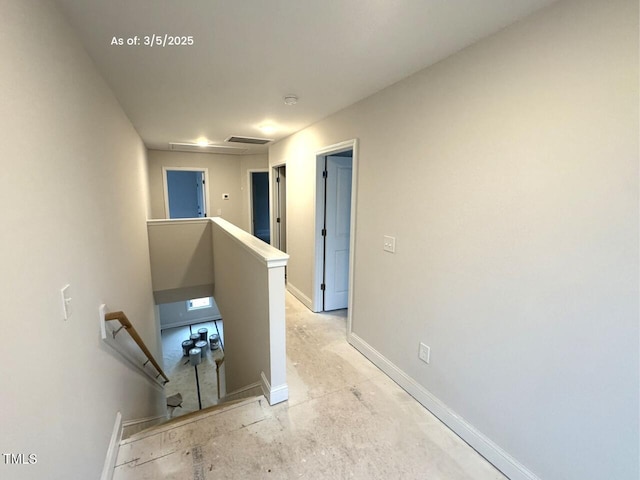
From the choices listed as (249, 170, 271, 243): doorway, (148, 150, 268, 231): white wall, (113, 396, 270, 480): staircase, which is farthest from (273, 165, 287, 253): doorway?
(113, 396, 270, 480): staircase

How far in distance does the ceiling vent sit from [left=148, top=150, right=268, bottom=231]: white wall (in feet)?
0.72

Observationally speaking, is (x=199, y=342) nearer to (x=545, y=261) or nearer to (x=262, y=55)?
(x=262, y=55)

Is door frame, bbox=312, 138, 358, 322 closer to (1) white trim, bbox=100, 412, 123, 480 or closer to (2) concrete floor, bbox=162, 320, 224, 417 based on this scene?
(1) white trim, bbox=100, 412, 123, 480

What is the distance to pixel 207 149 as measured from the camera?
552 cm

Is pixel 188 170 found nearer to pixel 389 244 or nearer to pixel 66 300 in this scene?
pixel 389 244

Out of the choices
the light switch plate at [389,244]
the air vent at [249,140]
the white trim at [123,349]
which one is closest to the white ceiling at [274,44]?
the light switch plate at [389,244]

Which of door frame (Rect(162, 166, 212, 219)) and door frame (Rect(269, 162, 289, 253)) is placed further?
door frame (Rect(162, 166, 212, 219))

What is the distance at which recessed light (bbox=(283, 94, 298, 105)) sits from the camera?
7.97 ft

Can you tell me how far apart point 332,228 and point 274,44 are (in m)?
2.19

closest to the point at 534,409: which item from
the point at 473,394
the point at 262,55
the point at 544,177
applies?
the point at 473,394

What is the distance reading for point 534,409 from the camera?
1433 millimetres

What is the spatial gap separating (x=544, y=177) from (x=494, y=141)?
32cm

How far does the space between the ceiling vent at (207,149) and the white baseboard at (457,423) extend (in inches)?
168

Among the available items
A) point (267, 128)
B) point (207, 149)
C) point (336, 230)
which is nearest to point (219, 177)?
point (207, 149)
